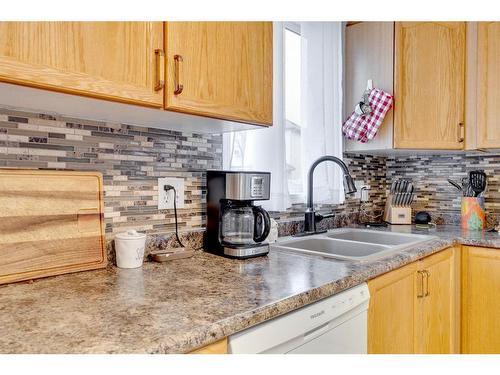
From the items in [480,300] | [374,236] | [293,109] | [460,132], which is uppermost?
[293,109]

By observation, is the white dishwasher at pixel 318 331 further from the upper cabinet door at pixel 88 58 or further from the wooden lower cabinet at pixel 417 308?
the upper cabinet door at pixel 88 58

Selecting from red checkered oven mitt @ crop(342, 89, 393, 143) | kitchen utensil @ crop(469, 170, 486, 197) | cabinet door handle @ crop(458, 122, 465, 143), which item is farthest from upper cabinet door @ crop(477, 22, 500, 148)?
red checkered oven mitt @ crop(342, 89, 393, 143)

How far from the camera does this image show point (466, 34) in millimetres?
2191

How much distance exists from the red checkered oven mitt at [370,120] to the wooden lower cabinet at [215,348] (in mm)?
1716

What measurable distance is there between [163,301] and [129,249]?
372 mm

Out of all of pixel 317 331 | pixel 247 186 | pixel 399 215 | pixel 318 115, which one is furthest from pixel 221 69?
pixel 399 215

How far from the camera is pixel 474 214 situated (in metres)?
2.26

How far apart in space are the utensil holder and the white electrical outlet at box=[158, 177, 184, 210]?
1.73 meters

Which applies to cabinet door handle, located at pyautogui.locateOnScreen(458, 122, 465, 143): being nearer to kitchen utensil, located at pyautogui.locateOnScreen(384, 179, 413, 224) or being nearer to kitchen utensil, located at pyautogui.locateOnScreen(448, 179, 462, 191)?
kitchen utensil, located at pyautogui.locateOnScreen(448, 179, 462, 191)

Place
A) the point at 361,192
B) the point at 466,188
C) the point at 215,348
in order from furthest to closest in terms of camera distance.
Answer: the point at 361,192, the point at 466,188, the point at 215,348

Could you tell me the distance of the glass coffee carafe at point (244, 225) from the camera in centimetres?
141

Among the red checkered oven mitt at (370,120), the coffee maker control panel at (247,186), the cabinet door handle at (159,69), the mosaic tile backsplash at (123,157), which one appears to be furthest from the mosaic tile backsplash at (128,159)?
the red checkered oven mitt at (370,120)

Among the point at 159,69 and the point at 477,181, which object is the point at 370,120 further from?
the point at 159,69

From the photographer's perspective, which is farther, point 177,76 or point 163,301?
point 177,76
